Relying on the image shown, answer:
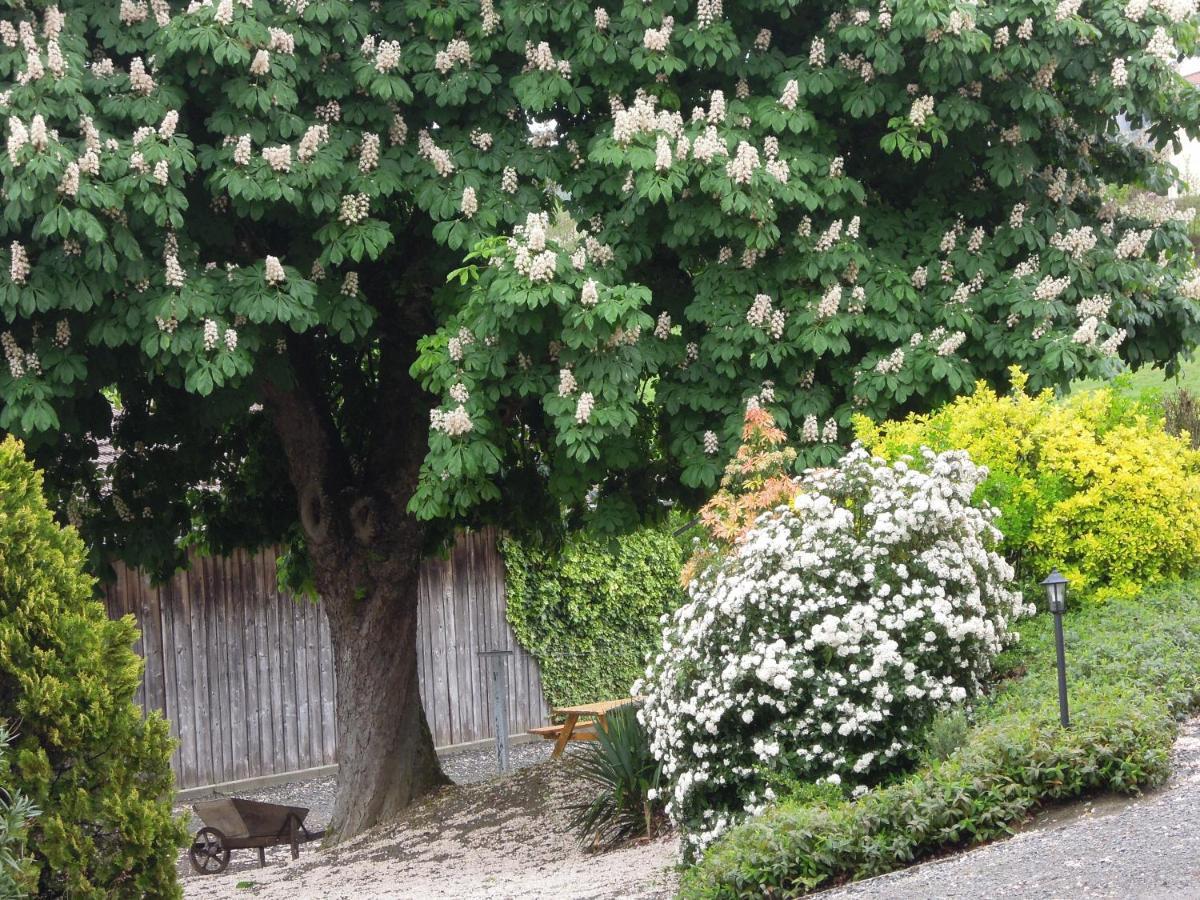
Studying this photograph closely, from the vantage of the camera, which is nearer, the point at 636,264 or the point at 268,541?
the point at 636,264

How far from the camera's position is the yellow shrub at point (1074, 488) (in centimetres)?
841

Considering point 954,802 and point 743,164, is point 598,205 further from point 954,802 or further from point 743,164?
point 954,802

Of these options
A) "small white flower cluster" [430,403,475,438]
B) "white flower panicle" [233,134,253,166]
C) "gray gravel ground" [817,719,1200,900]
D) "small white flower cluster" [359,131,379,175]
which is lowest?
"gray gravel ground" [817,719,1200,900]

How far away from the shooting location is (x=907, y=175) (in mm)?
9969

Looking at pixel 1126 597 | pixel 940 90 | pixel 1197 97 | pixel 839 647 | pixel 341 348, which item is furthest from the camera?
pixel 341 348

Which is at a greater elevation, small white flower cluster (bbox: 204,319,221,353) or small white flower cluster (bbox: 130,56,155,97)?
small white flower cluster (bbox: 130,56,155,97)

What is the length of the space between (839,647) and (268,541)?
22.6 ft

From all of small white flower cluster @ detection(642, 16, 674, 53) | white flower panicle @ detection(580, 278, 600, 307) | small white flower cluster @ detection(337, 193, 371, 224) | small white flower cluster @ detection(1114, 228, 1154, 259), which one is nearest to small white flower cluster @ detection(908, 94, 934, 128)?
small white flower cluster @ detection(642, 16, 674, 53)

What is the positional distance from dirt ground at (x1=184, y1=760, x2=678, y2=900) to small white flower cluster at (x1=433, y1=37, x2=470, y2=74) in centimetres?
501

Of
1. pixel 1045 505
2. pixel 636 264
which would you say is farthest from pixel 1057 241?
pixel 636 264

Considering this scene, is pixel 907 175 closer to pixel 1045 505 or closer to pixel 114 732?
pixel 1045 505

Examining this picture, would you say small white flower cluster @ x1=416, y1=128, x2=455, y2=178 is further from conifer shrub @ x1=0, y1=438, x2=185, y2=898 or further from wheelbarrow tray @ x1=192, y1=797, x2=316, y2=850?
wheelbarrow tray @ x1=192, y1=797, x2=316, y2=850

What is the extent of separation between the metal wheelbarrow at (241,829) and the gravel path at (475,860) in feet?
0.50

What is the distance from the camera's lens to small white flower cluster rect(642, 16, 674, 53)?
8836 mm
